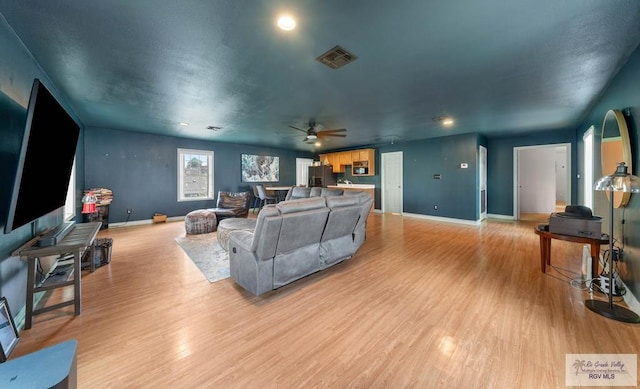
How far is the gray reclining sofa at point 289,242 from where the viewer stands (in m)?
2.34

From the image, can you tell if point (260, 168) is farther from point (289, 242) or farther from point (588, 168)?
point (588, 168)

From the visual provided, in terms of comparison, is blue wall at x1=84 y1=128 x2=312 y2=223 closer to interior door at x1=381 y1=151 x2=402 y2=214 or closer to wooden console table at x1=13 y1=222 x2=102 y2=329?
wooden console table at x1=13 y1=222 x2=102 y2=329

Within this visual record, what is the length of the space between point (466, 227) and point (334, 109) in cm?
450

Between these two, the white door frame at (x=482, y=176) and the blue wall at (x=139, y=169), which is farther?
the white door frame at (x=482, y=176)

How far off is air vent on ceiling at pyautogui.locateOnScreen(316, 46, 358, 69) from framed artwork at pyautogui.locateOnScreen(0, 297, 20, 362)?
10.6 ft

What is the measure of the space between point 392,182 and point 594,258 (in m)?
5.56

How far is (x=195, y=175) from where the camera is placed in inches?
280

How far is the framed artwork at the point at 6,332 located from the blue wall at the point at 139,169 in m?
5.04

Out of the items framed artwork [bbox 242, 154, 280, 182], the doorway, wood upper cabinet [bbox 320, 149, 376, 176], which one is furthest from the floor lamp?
framed artwork [bbox 242, 154, 280, 182]

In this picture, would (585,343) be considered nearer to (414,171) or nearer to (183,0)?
(183,0)

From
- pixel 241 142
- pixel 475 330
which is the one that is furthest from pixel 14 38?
pixel 241 142

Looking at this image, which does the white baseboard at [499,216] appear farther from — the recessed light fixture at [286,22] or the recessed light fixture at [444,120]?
the recessed light fixture at [286,22]

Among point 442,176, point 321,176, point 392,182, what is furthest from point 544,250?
point 321,176

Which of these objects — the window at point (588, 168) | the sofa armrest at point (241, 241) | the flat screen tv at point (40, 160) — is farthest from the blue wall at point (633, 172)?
the flat screen tv at point (40, 160)
